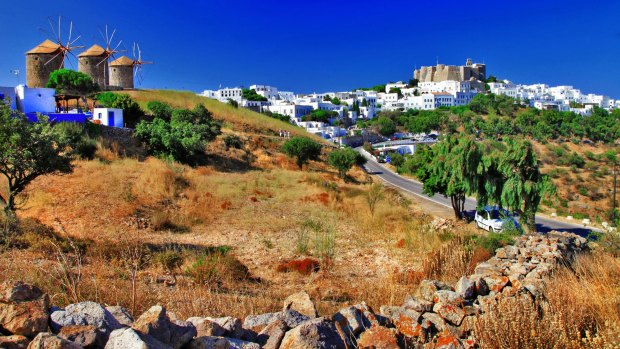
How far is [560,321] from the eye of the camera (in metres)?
3.14

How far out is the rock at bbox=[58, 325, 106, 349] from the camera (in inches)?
108

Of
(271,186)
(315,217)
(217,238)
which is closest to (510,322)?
(217,238)

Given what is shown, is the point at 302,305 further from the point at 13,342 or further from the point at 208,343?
the point at 13,342

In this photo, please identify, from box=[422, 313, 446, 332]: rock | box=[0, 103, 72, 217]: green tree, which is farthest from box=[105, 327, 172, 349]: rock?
box=[0, 103, 72, 217]: green tree

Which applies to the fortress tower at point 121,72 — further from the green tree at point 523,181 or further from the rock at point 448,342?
the rock at point 448,342

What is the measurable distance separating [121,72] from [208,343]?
54154 mm

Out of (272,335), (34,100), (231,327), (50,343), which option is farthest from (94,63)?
(50,343)

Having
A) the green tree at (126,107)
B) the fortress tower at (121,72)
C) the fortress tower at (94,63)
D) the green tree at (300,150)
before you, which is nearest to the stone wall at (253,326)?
the green tree at (300,150)

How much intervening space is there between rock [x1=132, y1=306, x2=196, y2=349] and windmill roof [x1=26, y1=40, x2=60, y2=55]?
50.6 m

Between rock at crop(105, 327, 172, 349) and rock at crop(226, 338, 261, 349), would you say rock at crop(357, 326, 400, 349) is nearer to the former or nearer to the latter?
rock at crop(226, 338, 261, 349)

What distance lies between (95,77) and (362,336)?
5228 cm

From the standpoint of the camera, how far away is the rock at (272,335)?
10.8ft

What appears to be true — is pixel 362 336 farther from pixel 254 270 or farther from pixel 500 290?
pixel 254 270

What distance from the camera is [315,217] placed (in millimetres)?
16016
